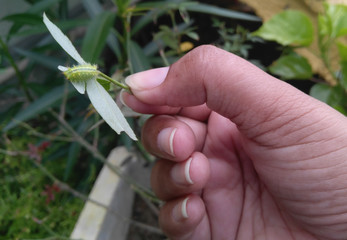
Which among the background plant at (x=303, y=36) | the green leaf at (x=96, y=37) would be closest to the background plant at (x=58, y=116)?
the green leaf at (x=96, y=37)

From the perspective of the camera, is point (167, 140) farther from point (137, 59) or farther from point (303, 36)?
point (303, 36)

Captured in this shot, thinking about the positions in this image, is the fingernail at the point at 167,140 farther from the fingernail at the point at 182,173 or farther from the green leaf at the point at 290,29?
the green leaf at the point at 290,29

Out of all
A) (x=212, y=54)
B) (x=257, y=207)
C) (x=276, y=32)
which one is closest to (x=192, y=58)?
(x=212, y=54)

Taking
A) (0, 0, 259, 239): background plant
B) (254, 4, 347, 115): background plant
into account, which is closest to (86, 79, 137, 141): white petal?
(0, 0, 259, 239): background plant

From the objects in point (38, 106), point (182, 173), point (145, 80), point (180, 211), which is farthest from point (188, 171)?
point (38, 106)

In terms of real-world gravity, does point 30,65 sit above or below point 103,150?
above

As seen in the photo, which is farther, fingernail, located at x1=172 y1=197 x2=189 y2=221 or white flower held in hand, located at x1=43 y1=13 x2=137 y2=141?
fingernail, located at x1=172 y1=197 x2=189 y2=221

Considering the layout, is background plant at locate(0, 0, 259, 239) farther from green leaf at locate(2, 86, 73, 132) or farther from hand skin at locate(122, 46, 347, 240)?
hand skin at locate(122, 46, 347, 240)

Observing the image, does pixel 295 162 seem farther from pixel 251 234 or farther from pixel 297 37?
pixel 297 37
